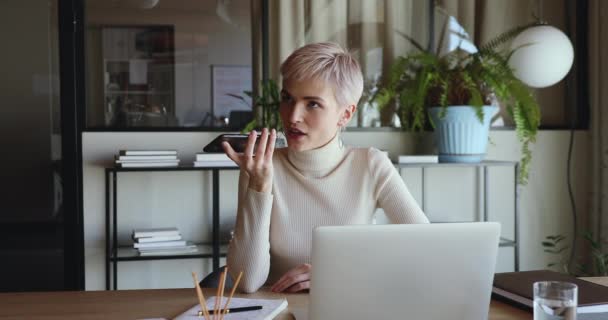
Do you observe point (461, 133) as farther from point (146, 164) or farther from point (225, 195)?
point (146, 164)

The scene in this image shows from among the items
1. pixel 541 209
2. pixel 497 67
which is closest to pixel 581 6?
pixel 497 67

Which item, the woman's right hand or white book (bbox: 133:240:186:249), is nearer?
the woman's right hand

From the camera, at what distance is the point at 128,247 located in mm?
3516

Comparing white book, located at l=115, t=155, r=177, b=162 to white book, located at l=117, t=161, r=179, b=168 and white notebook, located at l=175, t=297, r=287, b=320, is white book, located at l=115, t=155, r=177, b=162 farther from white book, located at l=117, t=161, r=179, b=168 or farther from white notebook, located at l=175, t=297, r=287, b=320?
white notebook, located at l=175, t=297, r=287, b=320

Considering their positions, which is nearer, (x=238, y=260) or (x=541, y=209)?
(x=238, y=260)

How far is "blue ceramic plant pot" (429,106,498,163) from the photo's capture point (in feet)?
11.4

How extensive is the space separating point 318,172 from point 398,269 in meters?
0.88

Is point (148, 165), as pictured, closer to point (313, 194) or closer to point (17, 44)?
point (17, 44)

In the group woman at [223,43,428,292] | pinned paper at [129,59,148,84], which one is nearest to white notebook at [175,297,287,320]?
woman at [223,43,428,292]

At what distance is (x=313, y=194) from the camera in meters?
1.95

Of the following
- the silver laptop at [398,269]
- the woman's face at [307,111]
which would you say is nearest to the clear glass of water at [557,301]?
the silver laptop at [398,269]

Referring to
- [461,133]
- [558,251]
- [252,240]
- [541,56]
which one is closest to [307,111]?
[252,240]

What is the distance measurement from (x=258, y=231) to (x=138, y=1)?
2.35m

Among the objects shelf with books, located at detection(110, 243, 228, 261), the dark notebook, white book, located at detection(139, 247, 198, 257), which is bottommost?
shelf with books, located at detection(110, 243, 228, 261)
